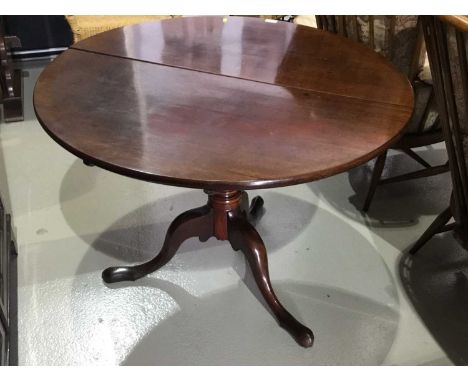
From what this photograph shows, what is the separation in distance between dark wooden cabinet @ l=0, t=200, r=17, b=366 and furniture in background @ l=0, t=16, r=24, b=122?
931 millimetres

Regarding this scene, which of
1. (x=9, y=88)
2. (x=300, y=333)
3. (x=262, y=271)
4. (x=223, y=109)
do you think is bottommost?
(x=300, y=333)

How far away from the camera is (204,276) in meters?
1.67

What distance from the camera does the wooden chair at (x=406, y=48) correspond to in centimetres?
156

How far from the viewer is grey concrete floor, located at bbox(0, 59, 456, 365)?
4.77ft

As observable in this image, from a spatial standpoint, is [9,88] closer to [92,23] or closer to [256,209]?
[92,23]

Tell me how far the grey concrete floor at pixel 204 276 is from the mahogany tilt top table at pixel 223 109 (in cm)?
10

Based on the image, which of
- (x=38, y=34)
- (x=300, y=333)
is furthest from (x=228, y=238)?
(x=38, y=34)

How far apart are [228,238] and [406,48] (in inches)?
32.8

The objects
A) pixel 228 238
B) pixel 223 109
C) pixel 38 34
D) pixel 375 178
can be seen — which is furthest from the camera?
pixel 38 34

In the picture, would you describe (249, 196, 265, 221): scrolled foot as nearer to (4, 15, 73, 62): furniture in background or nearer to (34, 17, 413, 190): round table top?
(34, 17, 413, 190): round table top

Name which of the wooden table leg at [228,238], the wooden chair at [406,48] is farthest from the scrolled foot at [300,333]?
the wooden chair at [406,48]

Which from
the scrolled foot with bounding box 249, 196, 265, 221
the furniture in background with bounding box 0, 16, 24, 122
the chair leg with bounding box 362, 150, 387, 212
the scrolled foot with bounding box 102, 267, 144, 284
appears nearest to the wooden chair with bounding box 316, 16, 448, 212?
the chair leg with bounding box 362, 150, 387, 212

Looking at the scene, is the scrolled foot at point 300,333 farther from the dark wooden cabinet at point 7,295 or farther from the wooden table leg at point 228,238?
the dark wooden cabinet at point 7,295
